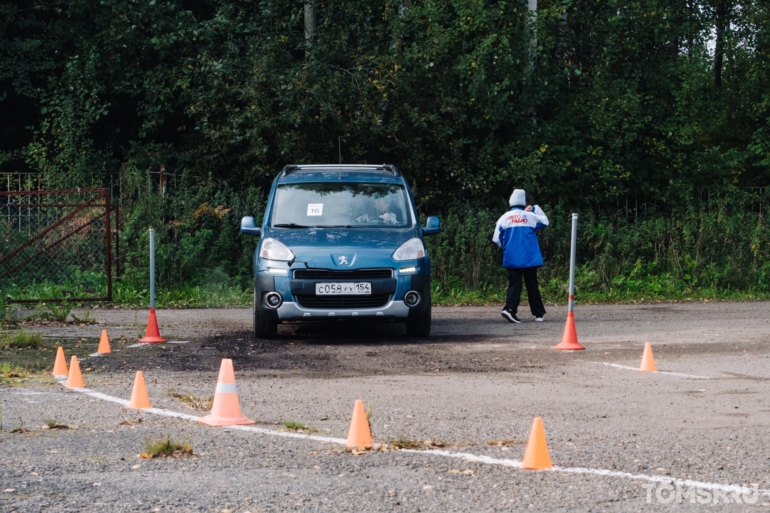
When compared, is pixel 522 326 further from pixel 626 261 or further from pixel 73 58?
pixel 73 58

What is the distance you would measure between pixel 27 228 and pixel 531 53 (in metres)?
10.3

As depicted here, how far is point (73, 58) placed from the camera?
23.8 meters

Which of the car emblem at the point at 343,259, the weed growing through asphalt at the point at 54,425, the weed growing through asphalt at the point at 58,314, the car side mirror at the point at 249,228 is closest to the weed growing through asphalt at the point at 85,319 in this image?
the weed growing through asphalt at the point at 58,314

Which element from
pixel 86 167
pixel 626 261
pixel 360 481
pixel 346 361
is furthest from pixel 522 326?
pixel 86 167

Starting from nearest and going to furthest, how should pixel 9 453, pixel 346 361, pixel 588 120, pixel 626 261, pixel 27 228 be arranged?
pixel 9 453
pixel 346 361
pixel 27 228
pixel 626 261
pixel 588 120

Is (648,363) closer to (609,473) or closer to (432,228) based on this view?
(432,228)

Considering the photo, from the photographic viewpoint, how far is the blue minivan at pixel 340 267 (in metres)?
12.5

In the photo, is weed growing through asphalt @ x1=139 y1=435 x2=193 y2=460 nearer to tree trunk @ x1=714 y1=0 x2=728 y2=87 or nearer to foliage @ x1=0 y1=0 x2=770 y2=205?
foliage @ x1=0 y1=0 x2=770 y2=205

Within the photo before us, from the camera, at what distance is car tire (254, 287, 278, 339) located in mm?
12898

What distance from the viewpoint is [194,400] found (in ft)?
28.6

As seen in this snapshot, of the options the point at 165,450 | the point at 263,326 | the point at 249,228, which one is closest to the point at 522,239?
the point at 249,228

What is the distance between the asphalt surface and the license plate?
2.05ft

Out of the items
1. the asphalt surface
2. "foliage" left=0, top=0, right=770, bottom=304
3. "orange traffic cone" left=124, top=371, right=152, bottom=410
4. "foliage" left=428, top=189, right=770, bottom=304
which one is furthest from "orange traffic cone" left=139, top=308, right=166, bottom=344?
"foliage" left=428, top=189, right=770, bottom=304

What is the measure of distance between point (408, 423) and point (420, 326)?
5485mm
